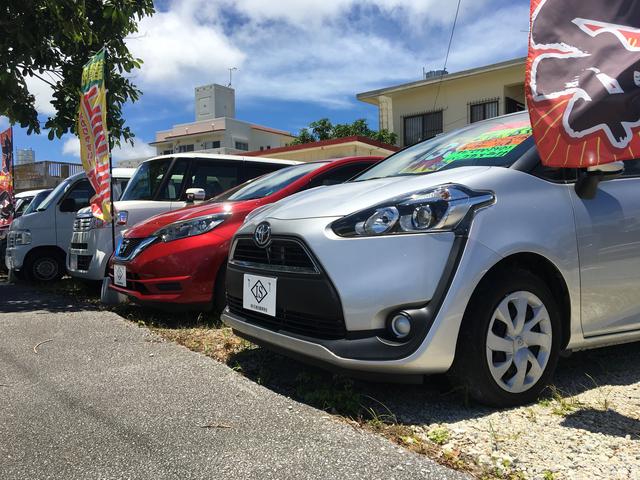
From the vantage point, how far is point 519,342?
2.85 m

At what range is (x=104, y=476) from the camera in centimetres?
223

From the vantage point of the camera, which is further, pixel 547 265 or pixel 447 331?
pixel 547 265

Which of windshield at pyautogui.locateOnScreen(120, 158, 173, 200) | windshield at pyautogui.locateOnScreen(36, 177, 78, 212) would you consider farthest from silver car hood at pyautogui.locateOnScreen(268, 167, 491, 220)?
windshield at pyautogui.locateOnScreen(36, 177, 78, 212)

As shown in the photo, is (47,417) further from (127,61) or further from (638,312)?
(127,61)

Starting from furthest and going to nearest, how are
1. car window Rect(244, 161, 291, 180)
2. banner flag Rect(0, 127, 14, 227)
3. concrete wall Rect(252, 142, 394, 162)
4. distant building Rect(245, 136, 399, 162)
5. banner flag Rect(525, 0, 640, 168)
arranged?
1. concrete wall Rect(252, 142, 394, 162)
2. distant building Rect(245, 136, 399, 162)
3. banner flag Rect(0, 127, 14, 227)
4. car window Rect(244, 161, 291, 180)
5. banner flag Rect(525, 0, 640, 168)

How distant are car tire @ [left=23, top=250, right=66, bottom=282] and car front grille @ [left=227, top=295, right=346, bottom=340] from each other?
6431 millimetres

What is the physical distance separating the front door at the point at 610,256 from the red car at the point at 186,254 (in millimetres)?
2562

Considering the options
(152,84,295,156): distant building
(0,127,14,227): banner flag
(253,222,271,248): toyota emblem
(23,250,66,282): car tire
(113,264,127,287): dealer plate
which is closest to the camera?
(253,222,271,248): toyota emblem

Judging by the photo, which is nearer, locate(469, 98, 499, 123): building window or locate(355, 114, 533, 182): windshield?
locate(355, 114, 533, 182): windshield

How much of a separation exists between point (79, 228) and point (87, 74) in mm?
1892

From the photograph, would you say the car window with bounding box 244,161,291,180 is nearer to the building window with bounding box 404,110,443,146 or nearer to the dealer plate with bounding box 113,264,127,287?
the dealer plate with bounding box 113,264,127,287

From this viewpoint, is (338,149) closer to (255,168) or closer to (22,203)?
(22,203)

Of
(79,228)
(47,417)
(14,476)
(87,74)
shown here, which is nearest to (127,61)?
(87,74)

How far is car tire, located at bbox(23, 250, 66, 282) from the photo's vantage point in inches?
333
